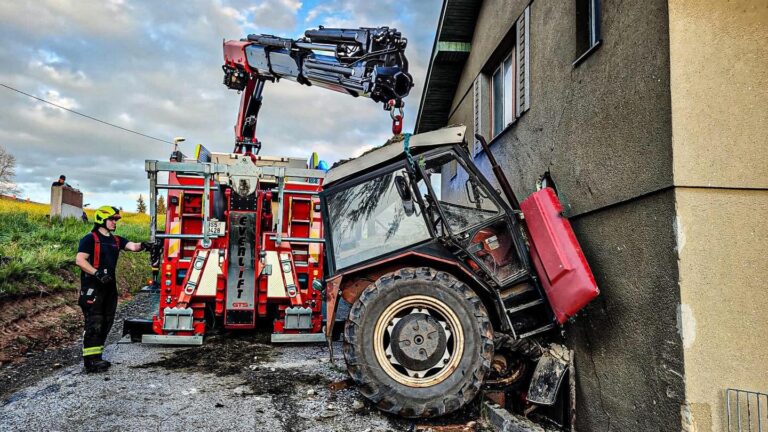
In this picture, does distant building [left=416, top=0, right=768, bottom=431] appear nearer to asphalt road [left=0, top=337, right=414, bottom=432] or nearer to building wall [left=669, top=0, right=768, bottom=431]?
building wall [left=669, top=0, right=768, bottom=431]

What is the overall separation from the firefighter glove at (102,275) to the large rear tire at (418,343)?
10.6 feet

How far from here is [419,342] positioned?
4.00 metres

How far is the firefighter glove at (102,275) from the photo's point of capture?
18.2 feet

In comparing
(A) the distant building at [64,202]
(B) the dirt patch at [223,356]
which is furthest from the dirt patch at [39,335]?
(A) the distant building at [64,202]

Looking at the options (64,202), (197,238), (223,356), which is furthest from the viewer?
(64,202)

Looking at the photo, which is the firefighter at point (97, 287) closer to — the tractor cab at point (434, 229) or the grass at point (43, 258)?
the tractor cab at point (434, 229)

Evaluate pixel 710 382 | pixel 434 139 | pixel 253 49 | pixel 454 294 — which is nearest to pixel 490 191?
pixel 434 139

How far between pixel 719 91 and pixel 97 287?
611 centimetres

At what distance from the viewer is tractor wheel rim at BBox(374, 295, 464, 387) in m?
3.95

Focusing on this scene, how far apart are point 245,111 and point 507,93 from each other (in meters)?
4.72

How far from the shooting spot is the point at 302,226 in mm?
7336

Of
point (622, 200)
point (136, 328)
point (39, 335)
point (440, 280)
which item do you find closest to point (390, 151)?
point (440, 280)

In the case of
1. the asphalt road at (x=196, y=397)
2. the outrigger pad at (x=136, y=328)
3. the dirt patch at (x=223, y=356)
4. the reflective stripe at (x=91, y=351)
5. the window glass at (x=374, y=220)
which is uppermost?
the window glass at (x=374, y=220)

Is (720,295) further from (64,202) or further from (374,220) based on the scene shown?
(64,202)
